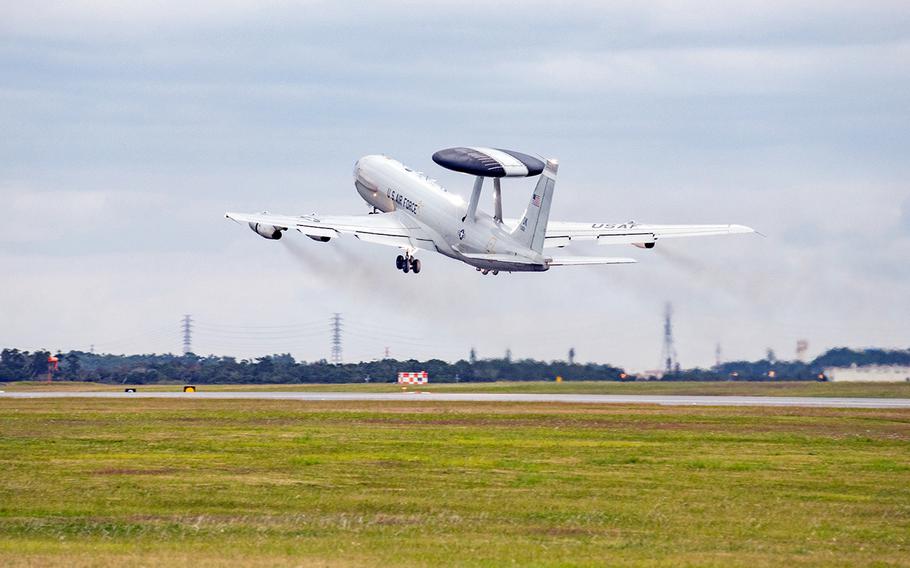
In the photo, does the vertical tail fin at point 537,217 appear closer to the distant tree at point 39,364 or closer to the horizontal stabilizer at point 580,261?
the horizontal stabilizer at point 580,261

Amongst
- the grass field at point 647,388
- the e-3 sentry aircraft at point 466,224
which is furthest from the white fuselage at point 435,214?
the grass field at point 647,388

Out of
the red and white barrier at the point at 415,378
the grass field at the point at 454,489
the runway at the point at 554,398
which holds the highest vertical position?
the red and white barrier at the point at 415,378

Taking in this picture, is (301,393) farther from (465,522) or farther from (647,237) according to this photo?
(465,522)

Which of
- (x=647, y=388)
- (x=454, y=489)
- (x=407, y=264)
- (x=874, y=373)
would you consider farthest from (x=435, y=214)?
(x=454, y=489)

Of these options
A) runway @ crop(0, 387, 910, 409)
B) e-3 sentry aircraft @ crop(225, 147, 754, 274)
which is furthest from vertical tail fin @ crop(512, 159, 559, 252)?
runway @ crop(0, 387, 910, 409)

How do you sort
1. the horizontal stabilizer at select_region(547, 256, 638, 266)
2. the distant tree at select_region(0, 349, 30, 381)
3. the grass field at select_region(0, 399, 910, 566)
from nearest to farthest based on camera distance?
the grass field at select_region(0, 399, 910, 566)
the horizontal stabilizer at select_region(547, 256, 638, 266)
the distant tree at select_region(0, 349, 30, 381)

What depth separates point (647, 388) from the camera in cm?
10475

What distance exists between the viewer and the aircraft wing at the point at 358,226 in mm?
99812

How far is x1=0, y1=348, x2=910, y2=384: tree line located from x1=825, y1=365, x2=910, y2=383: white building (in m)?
0.41

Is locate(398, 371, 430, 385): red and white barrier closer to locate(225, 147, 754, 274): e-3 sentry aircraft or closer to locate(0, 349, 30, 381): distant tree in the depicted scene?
locate(225, 147, 754, 274): e-3 sentry aircraft

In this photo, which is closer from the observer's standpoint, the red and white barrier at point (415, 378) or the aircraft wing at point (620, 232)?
the aircraft wing at point (620, 232)

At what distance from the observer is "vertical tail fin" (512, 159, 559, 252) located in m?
89.4

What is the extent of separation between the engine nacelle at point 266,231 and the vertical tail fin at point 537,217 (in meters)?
19.4

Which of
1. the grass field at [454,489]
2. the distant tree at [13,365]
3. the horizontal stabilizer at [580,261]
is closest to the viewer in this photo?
the grass field at [454,489]
